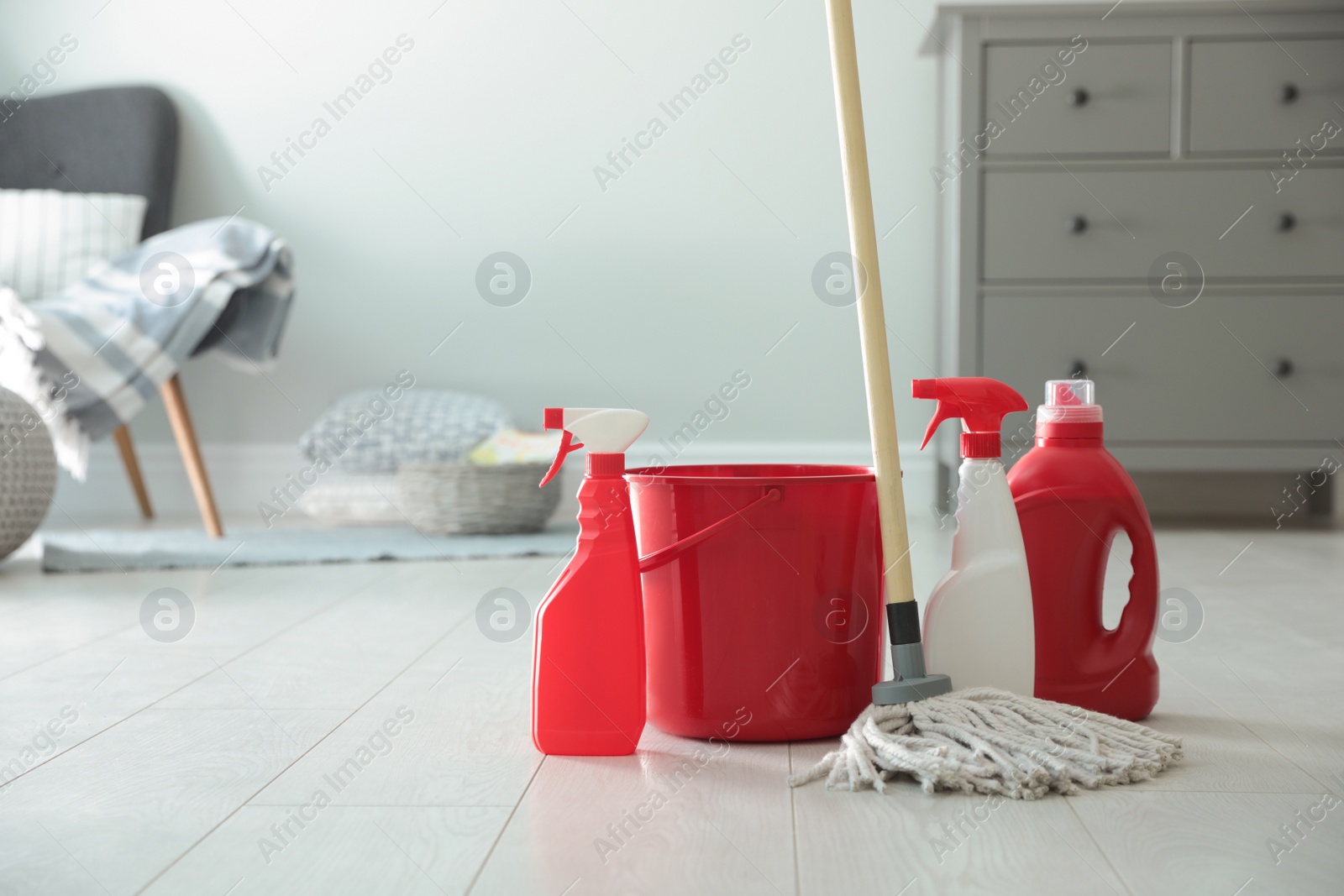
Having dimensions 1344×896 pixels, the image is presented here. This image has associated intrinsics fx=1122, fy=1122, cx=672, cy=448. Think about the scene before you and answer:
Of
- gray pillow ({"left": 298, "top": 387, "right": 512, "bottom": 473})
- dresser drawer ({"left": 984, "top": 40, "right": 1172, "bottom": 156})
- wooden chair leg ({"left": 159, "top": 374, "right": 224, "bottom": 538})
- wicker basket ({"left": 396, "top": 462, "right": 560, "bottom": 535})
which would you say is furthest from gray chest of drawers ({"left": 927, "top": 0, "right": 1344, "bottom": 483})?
wooden chair leg ({"left": 159, "top": 374, "right": 224, "bottom": 538})

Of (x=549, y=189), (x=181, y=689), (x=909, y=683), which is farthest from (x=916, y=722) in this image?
(x=549, y=189)

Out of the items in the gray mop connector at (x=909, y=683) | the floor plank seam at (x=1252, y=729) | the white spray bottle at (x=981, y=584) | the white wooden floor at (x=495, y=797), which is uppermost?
the white spray bottle at (x=981, y=584)

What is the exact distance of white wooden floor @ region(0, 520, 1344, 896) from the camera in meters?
0.53

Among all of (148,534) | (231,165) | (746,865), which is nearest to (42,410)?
(148,534)

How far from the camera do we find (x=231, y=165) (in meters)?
2.36

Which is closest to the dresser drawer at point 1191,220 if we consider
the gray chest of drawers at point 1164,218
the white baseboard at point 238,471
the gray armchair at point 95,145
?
the gray chest of drawers at point 1164,218

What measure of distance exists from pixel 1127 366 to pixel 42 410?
1.72 m

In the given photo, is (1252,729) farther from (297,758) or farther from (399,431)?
(399,431)

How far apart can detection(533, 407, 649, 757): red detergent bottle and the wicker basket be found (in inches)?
44.4

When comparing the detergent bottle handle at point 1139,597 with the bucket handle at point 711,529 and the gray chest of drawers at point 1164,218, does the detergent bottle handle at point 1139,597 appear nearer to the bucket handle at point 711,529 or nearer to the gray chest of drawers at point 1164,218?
the bucket handle at point 711,529

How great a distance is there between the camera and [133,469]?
225 cm

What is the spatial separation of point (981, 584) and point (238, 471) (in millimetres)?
1976

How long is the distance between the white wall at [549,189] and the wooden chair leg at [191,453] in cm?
48

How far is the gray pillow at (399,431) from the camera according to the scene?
212 centimetres
